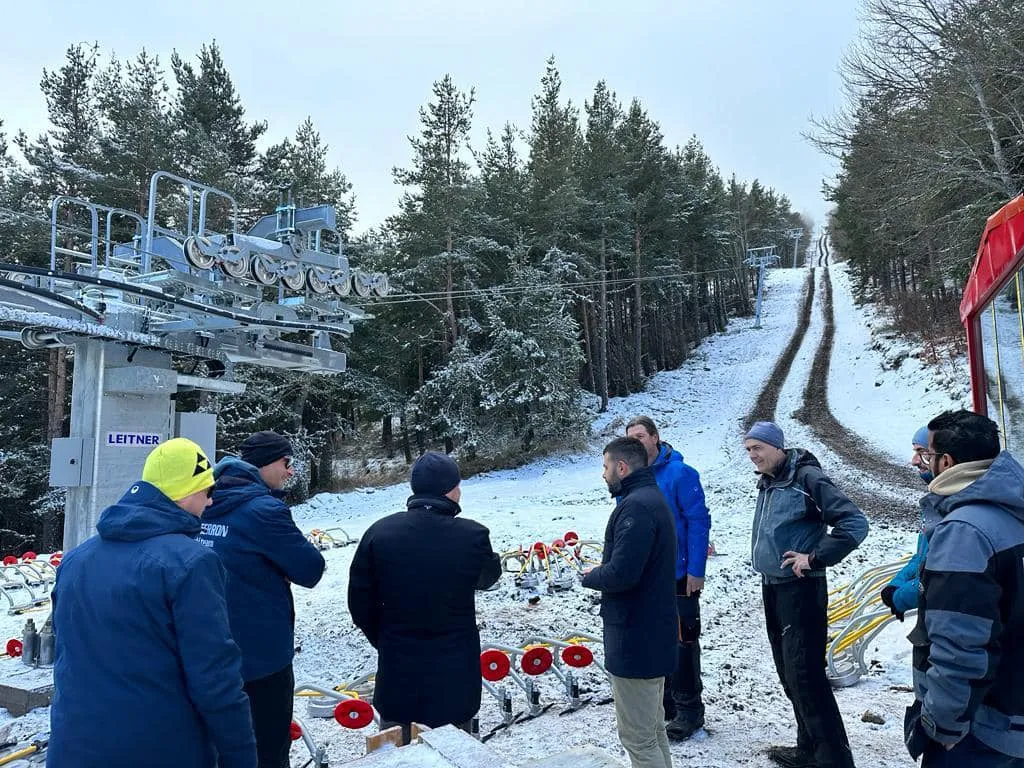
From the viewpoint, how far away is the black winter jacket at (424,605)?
2.98 metres

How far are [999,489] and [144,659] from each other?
2880mm

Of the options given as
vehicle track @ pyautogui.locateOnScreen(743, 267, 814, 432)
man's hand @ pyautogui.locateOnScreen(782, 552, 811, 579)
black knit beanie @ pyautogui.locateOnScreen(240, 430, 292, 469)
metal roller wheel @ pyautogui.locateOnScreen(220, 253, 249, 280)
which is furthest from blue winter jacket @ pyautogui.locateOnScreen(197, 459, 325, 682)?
vehicle track @ pyautogui.locateOnScreen(743, 267, 814, 432)

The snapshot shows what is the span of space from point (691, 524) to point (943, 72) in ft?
50.7

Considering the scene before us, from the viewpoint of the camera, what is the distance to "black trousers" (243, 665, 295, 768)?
3.12 m

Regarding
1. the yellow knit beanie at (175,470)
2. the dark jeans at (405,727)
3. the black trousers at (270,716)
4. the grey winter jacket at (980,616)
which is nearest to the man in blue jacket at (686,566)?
the dark jeans at (405,727)

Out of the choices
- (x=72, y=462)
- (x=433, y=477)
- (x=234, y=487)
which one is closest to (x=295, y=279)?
(x=72, y=462)

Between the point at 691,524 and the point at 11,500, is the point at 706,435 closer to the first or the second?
the point at 691,524

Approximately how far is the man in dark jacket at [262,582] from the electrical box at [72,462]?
3.85 metres

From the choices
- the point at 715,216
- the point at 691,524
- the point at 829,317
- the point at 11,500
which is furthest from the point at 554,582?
the point at 829,317

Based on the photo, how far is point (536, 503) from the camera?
14531mm

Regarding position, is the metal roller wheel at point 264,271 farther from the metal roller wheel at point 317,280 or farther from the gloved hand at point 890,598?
the gloved hand at point 890,598

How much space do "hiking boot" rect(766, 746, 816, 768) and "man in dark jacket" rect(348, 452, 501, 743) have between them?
1937mm

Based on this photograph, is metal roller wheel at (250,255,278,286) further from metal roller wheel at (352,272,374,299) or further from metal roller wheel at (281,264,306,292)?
metal roller wheel at (352,272,374,299)

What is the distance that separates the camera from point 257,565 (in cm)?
313
